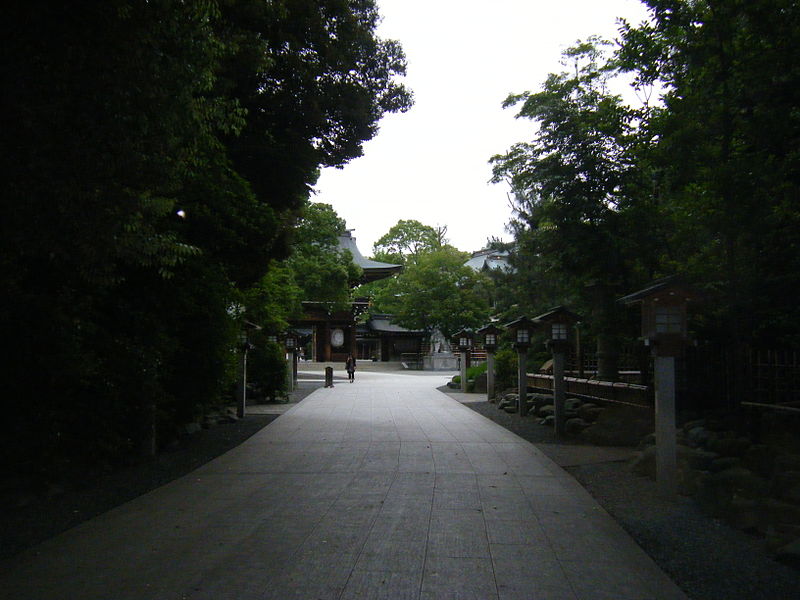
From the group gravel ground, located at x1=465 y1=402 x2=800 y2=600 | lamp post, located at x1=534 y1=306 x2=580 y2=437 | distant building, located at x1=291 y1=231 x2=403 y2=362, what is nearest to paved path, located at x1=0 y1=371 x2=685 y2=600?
gravel ground, located at x1=465 y1=402 x2=800 y2=600

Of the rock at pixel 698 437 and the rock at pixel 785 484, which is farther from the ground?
the rock at pixel 698 437

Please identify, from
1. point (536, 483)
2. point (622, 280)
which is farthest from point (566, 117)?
point (536, 483)

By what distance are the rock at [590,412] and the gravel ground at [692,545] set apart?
4.53m

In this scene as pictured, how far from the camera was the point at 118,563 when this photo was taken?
175 inches

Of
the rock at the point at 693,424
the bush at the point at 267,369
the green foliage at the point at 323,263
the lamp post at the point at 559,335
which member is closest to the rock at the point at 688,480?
the rock at the point at 693,424

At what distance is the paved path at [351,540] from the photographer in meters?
4.00

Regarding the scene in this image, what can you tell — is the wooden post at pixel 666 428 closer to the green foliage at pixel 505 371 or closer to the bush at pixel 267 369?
the bush at pixel 267 369

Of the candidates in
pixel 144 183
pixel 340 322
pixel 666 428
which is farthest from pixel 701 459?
pixel 340 322

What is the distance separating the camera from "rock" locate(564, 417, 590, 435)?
11.6m

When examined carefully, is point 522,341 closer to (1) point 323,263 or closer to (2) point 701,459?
(2) point 701,459

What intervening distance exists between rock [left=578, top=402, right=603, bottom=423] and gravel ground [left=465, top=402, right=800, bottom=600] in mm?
4531

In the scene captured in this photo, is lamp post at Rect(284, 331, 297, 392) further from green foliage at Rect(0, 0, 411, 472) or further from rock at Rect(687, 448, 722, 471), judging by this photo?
rock at Rect(687, 448, 722, 471)

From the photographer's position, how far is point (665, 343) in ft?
23.2

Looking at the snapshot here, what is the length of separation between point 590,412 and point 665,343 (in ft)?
18.5
